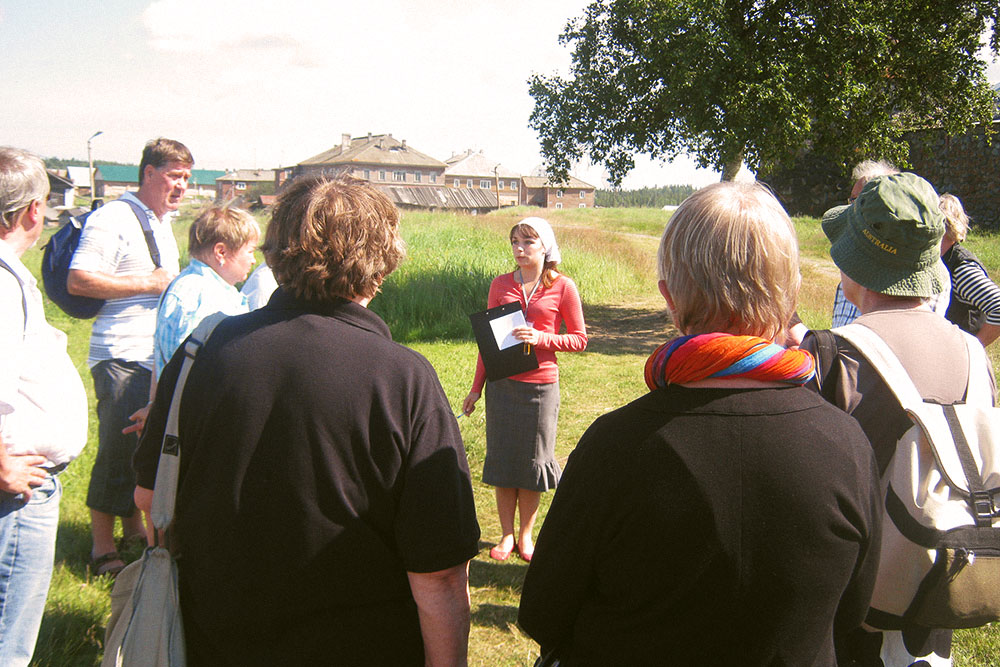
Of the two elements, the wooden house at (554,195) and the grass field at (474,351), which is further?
the wooden house at (554,195)

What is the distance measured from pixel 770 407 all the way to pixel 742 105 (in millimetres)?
9325

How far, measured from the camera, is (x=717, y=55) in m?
10.0

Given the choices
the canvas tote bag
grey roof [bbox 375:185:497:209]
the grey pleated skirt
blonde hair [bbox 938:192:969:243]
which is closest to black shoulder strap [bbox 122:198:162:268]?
the grey pleated skirt

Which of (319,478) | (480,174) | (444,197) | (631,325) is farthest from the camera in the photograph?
(480,174)

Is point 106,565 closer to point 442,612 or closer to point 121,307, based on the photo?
point 121,307

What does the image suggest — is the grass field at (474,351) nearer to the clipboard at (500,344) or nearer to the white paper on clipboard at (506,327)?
the clipboard at (500,344)

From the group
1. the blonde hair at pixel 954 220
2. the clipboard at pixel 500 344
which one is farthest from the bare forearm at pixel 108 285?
the blonde hair at pixel 954 220

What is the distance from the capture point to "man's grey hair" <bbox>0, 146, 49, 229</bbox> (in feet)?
7.44

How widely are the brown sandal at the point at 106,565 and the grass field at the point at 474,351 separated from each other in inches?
2.6

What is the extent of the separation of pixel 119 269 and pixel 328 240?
99.5 inches

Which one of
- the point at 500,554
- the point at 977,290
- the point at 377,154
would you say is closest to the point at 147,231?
the point at 500,554

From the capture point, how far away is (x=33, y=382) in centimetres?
225

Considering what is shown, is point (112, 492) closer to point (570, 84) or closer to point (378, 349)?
point (378, 349)

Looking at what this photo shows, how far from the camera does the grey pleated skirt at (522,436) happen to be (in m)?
4.14
